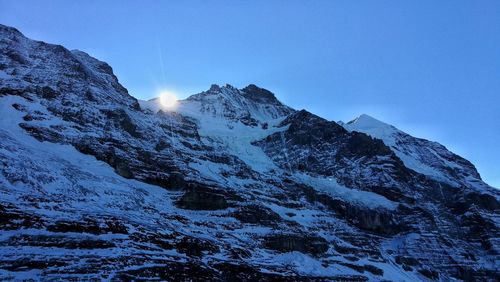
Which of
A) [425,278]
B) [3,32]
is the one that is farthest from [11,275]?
[3,32]

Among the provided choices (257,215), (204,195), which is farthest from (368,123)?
(204,195)

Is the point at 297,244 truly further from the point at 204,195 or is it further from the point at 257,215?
the point at 204,195

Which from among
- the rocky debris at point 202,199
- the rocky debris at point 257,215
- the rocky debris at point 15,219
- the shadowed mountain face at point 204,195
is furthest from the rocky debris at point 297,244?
the rocky debris at point 15,219

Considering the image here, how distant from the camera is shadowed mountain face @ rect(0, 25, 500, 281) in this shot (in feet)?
168

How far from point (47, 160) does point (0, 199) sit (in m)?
16.9

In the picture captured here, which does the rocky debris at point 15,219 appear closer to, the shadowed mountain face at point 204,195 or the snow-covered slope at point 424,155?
the shadowed mountain face at point 204,195

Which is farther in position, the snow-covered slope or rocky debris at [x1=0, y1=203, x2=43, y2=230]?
the snow-covered slope

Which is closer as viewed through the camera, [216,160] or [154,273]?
[154,273]

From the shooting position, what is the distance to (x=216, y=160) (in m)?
103

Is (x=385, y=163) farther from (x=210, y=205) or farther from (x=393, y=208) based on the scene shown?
(x=210, y=205)

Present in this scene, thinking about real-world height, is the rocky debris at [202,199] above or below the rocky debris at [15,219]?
above

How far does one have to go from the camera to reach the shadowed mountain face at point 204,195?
51344 millimetres

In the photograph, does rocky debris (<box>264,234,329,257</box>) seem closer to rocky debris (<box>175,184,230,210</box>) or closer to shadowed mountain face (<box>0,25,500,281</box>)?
shadowed mountain face (<box>0,25,500,281</box>)

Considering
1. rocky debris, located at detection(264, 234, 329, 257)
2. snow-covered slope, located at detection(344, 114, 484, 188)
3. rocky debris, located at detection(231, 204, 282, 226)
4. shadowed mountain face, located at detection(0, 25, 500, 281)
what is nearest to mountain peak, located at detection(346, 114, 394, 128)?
snow-covered slope, located at detection(344, 114, 484, 188)
